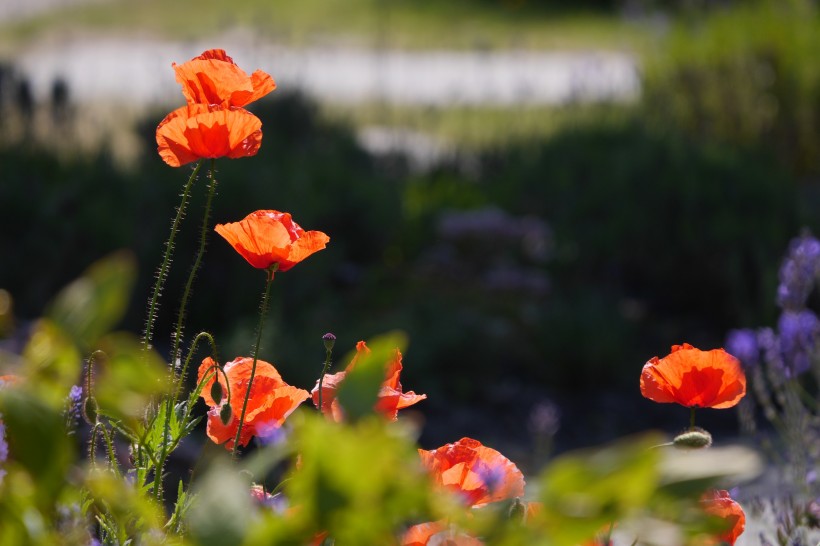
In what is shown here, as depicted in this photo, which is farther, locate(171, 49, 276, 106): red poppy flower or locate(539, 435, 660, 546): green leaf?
locate(171, 49, 276, 106): red poppy flower

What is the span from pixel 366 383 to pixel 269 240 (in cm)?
46

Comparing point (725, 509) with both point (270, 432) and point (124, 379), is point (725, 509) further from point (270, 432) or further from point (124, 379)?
point (124, 379)

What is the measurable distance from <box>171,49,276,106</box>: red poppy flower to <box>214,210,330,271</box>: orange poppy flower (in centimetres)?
13

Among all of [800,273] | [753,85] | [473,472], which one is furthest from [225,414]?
[753,85]

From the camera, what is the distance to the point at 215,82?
1.24m

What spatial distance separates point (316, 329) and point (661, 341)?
1.74m

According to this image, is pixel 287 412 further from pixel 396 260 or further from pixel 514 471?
pixel 396 260

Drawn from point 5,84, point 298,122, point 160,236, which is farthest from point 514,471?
point 298,122

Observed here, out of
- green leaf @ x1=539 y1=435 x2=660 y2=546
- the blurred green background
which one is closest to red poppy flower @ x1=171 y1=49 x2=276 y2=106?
green leaf @ x1=539 y1=435 x2=660 y2=546

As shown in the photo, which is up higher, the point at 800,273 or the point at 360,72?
the point at 800,273

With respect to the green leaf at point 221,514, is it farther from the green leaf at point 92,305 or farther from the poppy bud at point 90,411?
the poppy bud at point 90,411

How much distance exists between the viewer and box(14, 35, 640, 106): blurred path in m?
11.3

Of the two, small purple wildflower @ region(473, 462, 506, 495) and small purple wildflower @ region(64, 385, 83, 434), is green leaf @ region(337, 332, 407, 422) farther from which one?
small purple wildflower @ region(64, 385, 83, 434)

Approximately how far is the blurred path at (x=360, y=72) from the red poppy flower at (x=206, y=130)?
8.18 meters
